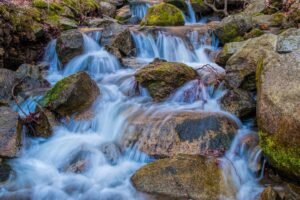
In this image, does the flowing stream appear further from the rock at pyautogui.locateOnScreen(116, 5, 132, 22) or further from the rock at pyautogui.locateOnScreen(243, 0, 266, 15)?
the rock at pyautogui.locateOnScreen(116, 5, 132, 22)

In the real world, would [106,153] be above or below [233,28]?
below

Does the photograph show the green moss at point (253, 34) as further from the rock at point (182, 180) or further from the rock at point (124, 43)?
the rock at point (182, 180)

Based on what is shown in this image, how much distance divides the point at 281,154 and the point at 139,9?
516 inches


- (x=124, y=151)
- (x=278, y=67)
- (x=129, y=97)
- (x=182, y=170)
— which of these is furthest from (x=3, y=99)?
(x=278, y=67)

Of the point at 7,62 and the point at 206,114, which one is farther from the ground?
the point at 7,62

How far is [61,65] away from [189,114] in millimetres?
4886

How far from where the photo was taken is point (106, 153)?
245 inches

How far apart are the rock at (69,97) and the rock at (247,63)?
3133 millimetres

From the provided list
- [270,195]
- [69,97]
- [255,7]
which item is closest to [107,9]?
[255,7]

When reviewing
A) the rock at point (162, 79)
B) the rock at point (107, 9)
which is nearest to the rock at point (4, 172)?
the rock at point (162, 79)

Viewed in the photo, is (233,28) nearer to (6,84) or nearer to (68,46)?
(68,46)

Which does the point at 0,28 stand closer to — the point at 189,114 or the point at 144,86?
the point at 144,86

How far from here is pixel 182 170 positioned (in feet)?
17.0

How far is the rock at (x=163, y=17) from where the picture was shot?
1323cm
